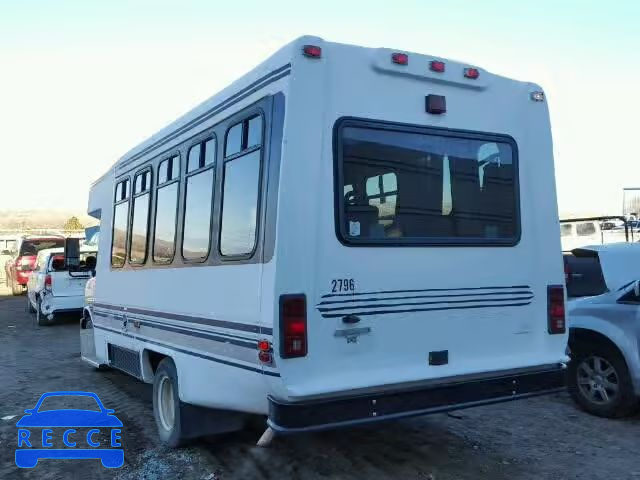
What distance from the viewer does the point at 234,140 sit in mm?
4719

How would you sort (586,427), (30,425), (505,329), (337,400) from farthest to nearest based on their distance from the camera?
(30,425) < (586,427) < (505,329) < (337,400)

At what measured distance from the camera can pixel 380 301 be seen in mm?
4363

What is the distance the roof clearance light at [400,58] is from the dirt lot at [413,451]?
Answer: 9.87 ft

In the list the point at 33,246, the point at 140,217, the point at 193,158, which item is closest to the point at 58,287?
the point at 33,246

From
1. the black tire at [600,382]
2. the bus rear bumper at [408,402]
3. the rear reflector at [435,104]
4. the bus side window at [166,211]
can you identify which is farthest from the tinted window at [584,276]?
the bus side window at [166,211]

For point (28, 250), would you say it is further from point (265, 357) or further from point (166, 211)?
point (265, 357)

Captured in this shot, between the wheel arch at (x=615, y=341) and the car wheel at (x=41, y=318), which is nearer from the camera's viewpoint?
the wheel arch at (x=615, y=341)

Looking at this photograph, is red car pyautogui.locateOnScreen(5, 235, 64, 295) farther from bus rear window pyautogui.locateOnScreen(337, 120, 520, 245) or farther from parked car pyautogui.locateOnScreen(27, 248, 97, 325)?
bus rear window pyautogui.locateOnScreen(337, 120, 520, 245)

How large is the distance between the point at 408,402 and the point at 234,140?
2220mm

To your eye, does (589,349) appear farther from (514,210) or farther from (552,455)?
(514,210)

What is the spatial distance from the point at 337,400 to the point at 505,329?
1.54m

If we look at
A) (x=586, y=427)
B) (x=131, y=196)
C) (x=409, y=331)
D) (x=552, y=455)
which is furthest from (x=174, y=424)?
(x=586, y=427)

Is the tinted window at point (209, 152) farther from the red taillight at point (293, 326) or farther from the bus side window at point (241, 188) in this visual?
the red taillight at point (293, 326)

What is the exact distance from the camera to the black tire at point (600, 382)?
5883 millimetres
